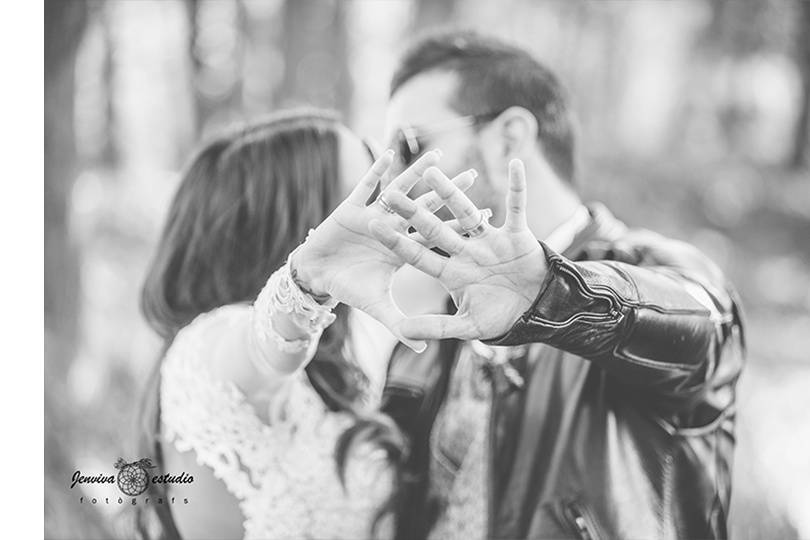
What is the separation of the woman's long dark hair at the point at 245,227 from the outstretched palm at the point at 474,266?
0.53 meters

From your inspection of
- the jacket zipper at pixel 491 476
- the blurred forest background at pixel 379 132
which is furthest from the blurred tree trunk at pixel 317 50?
the jacket zipper at pixel 491 476

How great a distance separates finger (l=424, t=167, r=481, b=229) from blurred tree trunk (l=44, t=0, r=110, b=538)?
1.34 m

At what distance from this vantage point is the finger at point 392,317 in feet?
3.10

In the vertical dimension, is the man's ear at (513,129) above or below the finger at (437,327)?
above

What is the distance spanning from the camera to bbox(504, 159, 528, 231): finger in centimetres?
87

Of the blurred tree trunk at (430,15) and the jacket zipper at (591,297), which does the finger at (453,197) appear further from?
the blurred tree trunk at (430,15)

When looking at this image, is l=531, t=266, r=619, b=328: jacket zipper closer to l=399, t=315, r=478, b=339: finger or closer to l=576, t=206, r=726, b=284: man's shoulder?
l=399, t=315, r=478, b=339: finger

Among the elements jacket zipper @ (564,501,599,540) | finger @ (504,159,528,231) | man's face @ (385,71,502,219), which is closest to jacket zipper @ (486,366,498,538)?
jacket zipper @ (564,501,599,540)

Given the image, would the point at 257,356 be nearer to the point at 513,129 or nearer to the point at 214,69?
the point at 513,129

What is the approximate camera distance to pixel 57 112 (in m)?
1.94

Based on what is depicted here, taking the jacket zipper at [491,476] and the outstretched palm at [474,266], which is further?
the jacket zipper at [491,476]

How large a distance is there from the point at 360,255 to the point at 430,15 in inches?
50.7

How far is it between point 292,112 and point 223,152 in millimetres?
162

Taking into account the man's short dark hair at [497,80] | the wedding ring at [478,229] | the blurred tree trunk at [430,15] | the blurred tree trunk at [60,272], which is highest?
the blurred tree trunk at [430,15]
